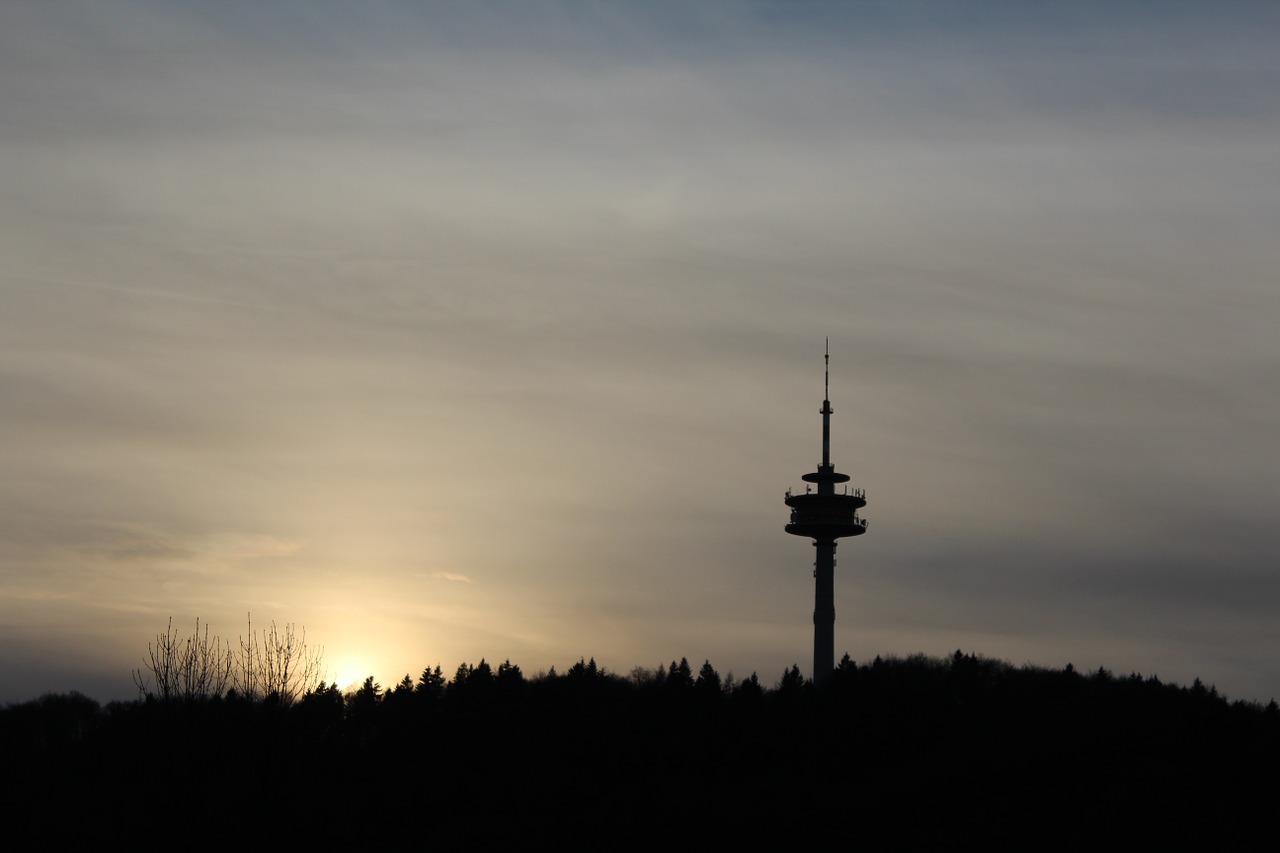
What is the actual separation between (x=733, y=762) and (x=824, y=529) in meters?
26.9

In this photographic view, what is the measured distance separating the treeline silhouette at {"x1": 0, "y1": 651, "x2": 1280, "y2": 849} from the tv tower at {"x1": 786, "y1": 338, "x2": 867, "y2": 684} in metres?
4.39

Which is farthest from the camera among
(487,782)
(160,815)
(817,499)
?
(817,499)

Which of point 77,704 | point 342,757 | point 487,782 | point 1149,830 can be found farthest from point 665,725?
point 77,704

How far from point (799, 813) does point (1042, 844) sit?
64.1ft

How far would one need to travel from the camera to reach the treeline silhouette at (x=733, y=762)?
118562 mm

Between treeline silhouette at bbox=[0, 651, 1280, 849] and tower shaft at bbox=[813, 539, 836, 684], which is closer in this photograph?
treeline silhouette at bbox=[0, 651, 1280, 849]

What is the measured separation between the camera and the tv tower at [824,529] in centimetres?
14688

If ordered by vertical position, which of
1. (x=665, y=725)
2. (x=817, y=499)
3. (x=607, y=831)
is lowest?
(x=607, y=831)

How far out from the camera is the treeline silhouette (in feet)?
389

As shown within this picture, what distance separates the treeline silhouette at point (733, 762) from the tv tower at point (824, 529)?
439cm

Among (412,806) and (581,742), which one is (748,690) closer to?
(581,742)

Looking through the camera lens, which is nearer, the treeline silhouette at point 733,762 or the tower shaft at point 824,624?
the treeline silhouette at point 733,762

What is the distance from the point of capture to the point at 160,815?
5184 cm

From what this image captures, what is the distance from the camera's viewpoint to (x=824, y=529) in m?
152
